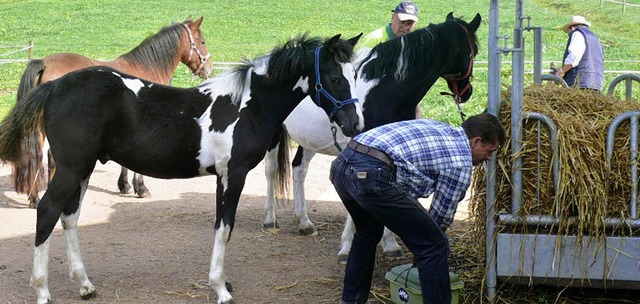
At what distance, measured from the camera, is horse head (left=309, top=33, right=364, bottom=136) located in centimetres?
552

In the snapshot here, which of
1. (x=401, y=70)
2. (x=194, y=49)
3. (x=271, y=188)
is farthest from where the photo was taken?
(x=194, y=49)

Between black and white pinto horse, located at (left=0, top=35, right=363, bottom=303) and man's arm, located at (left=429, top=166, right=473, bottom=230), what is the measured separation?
1123 millimetres

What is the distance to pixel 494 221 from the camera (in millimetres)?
5121

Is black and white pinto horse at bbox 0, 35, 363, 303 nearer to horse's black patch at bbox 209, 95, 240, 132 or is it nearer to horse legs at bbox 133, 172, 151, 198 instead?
horse's black patch at bbox 209, 95, 240, 132

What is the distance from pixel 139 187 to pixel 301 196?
2.28 m

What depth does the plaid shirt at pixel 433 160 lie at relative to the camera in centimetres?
440

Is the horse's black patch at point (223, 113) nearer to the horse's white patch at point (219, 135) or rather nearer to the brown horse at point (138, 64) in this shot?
the horse's white patch at point (219, 135)

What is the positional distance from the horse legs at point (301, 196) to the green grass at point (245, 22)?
14.0 m

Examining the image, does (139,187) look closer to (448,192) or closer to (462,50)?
(462,50)

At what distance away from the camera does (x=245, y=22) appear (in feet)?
113

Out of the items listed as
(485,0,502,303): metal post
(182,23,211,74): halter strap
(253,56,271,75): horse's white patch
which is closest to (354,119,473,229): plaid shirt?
(485,0,502,303): metal post

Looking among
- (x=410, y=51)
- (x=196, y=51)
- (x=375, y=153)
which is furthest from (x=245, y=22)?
(x=375, y=153)

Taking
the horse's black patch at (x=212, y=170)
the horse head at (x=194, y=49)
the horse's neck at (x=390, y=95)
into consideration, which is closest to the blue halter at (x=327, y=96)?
the horse's neck at (x=390, y=95)

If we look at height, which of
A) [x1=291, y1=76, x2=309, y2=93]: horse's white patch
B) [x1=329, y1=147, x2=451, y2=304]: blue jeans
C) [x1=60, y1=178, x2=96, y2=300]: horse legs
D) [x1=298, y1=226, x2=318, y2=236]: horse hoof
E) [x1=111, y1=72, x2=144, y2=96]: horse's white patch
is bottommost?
[x1=298, y1=226, x2=318, y2=236]: horse hoof
